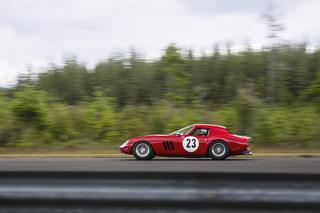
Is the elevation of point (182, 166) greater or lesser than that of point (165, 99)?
lesser

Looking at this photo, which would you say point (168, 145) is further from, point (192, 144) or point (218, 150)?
point (218, 150)

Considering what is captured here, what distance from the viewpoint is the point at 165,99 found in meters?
28.4

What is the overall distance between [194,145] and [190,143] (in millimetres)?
122

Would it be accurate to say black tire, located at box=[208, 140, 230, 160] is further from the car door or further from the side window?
the side window

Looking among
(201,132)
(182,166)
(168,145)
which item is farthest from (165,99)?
(182,166)

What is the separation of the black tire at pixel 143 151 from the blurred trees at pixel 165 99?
9899mm

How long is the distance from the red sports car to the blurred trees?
29.9ft

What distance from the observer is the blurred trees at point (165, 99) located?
928 inches

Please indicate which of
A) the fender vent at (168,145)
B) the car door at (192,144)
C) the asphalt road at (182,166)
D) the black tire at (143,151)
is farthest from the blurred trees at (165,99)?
the asphalt road at (182,166)

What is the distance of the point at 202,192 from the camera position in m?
4.09

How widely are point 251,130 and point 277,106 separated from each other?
185 inches

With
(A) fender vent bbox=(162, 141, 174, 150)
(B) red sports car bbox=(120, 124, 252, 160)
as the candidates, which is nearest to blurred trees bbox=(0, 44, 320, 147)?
(B) red sports car bbox=(120, 124, 252, 160)

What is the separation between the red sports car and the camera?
44.8 ft

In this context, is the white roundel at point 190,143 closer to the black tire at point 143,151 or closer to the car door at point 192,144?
the car door at point 192,144
